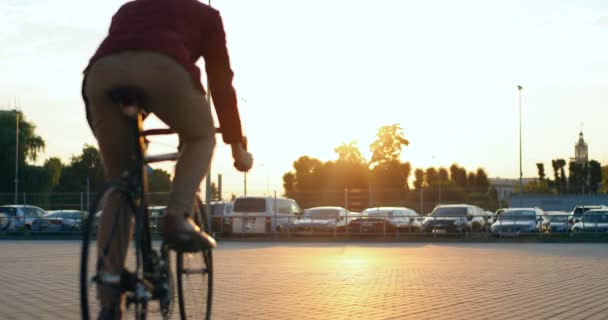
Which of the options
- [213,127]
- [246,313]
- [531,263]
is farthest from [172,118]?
[531,263]

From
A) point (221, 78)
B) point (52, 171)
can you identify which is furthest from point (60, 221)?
point (221, 78)

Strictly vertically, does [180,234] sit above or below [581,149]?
below

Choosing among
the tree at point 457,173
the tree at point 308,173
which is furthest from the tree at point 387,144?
the tree at point 457,173

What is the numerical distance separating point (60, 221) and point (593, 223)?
24452mm

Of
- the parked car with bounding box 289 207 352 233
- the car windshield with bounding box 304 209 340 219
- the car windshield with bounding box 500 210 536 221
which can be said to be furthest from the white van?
the car windshield with bounding box 500 210 536 221

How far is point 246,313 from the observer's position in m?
8.21

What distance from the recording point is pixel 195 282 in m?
5.47

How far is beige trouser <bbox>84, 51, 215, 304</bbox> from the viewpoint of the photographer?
167 inches

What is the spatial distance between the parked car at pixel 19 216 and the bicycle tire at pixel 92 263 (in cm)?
4475

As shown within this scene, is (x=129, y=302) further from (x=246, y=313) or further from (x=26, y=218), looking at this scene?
(x=26, y=218)

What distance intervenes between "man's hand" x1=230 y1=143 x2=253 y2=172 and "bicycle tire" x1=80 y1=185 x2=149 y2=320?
895mm

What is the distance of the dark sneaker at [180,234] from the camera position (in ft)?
14.5

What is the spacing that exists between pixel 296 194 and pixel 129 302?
45849 millimetres

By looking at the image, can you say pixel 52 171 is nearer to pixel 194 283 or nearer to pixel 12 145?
pixel 12 145
